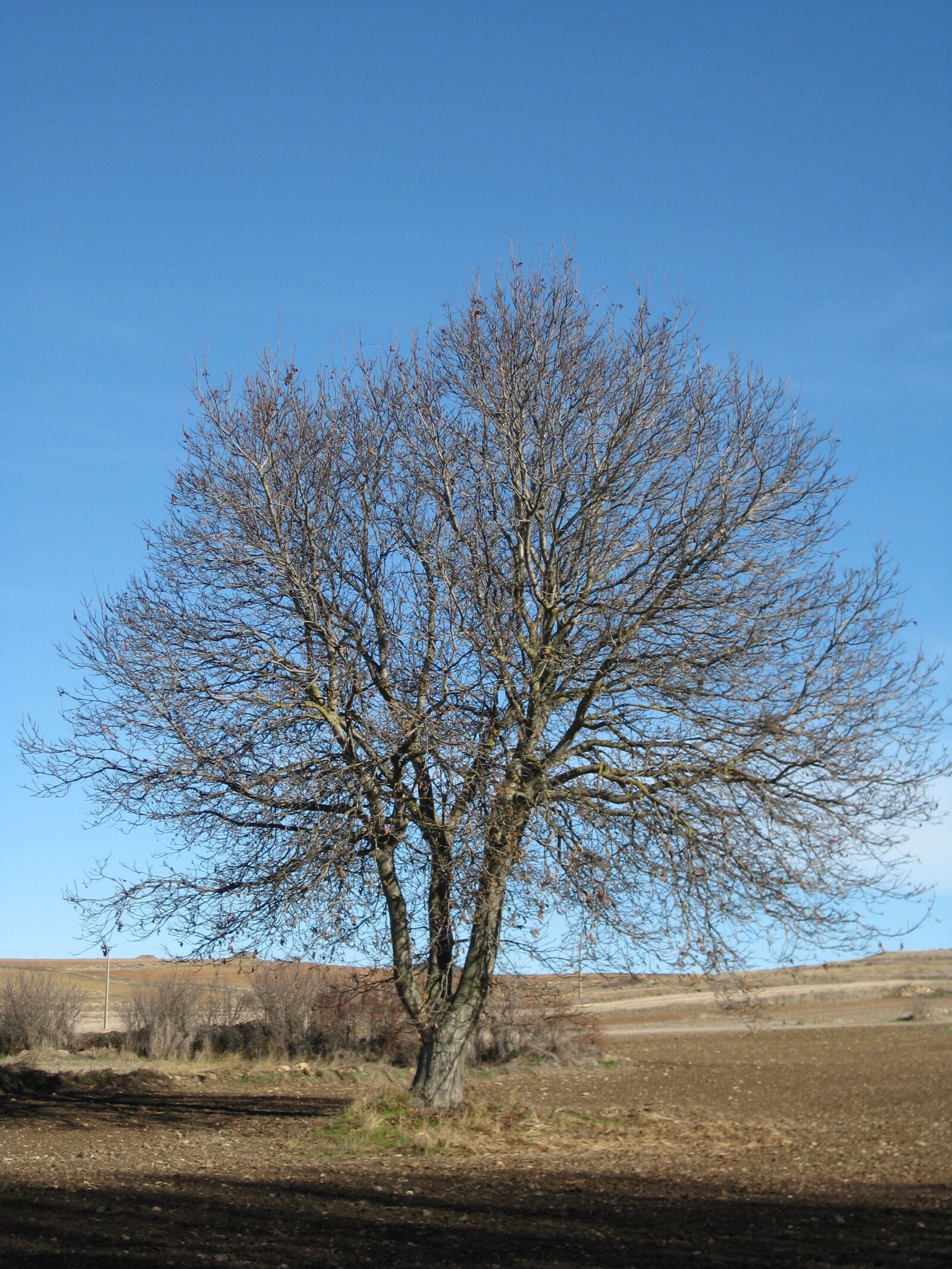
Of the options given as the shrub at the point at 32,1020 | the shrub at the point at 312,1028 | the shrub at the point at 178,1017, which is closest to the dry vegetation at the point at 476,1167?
the shrub at the point at 312,1028

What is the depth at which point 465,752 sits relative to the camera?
10750 millimetres

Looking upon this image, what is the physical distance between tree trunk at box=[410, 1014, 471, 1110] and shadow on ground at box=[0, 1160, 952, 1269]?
2343 mm

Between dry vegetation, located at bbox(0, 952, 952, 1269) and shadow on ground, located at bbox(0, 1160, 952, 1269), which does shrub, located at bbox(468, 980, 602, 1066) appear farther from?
shadow on ground, located at bbox(0, 1160, 952, 1269)

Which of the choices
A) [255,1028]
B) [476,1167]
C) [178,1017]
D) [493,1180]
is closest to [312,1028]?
[255,1028]

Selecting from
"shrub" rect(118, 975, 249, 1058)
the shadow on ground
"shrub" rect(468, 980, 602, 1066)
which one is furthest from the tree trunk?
"shrub" rect(118, 975, 249, 1058)

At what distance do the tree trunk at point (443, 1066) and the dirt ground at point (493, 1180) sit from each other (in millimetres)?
747

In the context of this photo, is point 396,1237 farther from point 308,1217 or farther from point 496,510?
point 496,510

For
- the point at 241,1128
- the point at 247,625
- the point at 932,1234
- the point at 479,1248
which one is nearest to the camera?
the point at 479,1248

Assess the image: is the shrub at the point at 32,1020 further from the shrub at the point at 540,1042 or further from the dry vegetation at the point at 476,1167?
the shrub at the point at 540,1042

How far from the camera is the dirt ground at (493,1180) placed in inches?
283

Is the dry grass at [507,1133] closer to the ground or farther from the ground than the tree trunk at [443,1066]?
closer to the ground

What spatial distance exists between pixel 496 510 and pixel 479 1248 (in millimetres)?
7445

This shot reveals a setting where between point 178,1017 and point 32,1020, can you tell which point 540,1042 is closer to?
point 178,1017

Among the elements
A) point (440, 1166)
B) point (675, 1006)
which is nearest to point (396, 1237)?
point (440, 1166)
